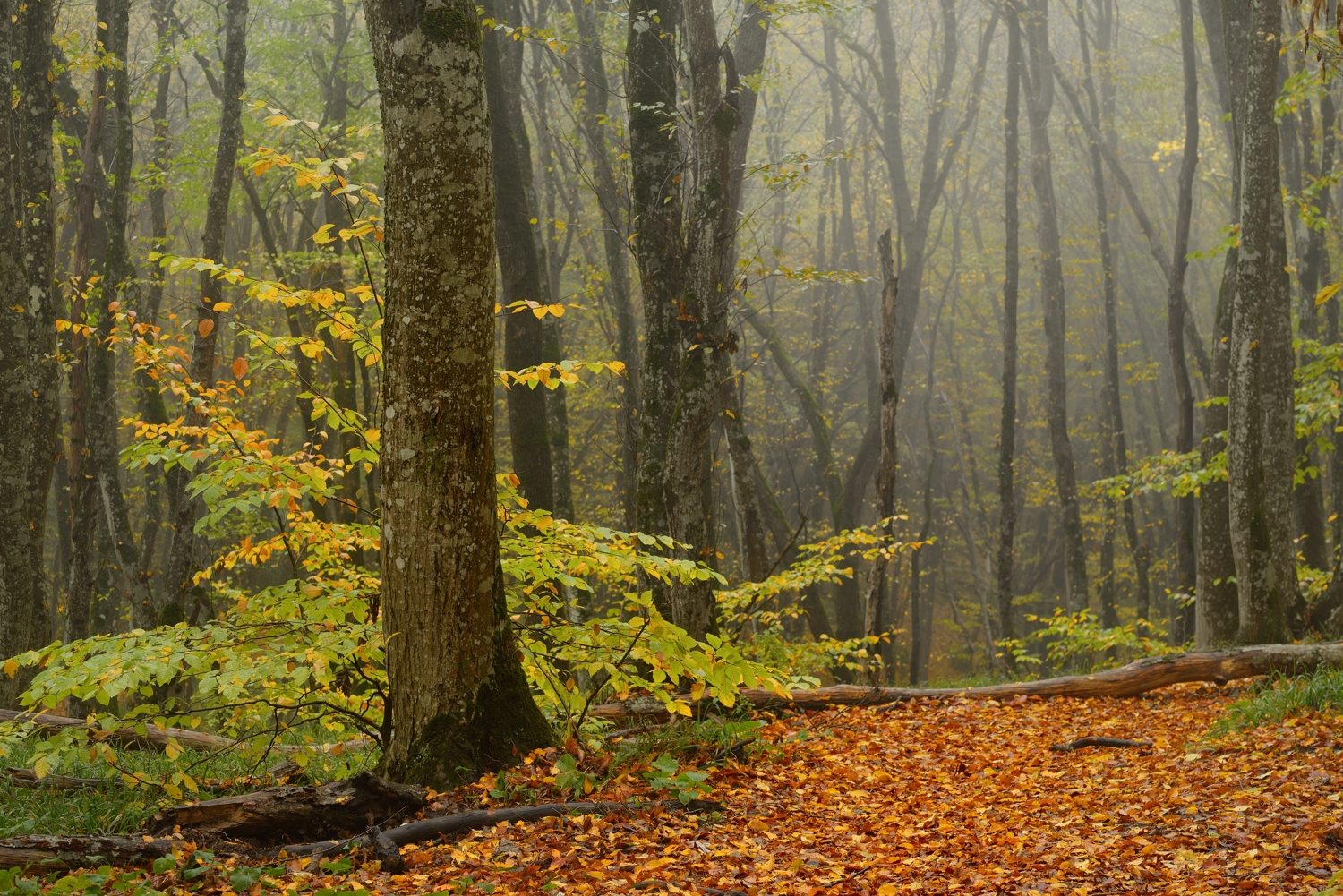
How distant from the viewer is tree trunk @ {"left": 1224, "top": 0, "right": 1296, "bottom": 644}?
844 cm

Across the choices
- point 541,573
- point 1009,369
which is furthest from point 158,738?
point 1009,369

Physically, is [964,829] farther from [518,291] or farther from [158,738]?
[518,291]

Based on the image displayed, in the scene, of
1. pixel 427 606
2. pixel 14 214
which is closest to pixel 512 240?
pixel 14 214

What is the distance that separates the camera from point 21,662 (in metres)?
3.75

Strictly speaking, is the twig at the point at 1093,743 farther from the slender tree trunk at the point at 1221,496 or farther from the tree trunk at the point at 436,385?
the tree trunk at the point at 436,385

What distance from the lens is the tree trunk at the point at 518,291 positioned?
342 inches

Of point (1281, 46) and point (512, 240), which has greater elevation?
A: point (1281, 46)

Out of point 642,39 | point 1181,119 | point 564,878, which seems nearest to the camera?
point 564,878

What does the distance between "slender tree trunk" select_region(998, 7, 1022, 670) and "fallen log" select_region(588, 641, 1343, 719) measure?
5814mm

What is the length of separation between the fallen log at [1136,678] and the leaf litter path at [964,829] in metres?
1.06

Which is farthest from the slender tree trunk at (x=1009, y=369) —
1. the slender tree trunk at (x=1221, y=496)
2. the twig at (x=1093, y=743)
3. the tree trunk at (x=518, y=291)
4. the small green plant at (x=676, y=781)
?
the small green plant at (x=676, y=781)

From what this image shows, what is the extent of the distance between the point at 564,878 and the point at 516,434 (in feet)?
18.6

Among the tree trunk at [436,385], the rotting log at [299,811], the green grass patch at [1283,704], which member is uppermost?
the tree trunk at [436,385]

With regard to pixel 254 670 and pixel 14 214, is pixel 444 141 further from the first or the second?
pixel 14 214
